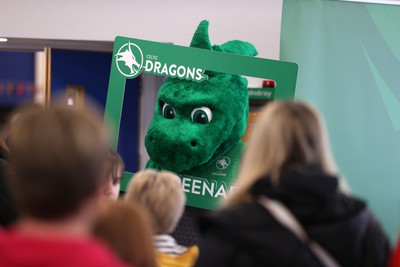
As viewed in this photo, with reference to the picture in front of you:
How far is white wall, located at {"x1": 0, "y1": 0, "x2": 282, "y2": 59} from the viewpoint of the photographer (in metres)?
4.59

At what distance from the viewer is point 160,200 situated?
2117mm

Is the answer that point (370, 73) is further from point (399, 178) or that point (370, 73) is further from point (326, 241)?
point (326, 241)

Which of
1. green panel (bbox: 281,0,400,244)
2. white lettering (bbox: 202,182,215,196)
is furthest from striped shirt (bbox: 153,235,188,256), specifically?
green panel (bbox: 281,0,400,244)

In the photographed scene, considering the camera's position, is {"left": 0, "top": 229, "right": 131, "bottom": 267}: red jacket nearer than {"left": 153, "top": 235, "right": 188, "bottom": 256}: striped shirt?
Yes

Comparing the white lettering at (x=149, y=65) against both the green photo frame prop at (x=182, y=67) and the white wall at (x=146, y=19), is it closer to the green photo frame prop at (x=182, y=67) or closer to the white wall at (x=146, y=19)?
the green photo frame prop at (x=182, y=67)

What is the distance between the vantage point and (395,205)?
13.7 feet

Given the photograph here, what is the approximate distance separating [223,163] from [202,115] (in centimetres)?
29

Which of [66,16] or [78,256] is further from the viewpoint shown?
[66,16]

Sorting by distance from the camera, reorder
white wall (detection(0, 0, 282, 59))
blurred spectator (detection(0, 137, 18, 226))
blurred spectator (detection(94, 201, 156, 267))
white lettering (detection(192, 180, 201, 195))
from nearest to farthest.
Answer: blurred spectator (detection(94, 201, 156, 267)) → blurred spectator (detection(0, 137, 18, 226)) → white lettering (detection(192, 180, 201, 195)) → white wall (detection(0, 0, 282, 59))

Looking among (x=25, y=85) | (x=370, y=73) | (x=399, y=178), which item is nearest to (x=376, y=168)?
(x=399, y=178)

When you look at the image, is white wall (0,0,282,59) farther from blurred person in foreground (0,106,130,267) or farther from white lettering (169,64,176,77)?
blurred person in foreground (0,106,130,267)

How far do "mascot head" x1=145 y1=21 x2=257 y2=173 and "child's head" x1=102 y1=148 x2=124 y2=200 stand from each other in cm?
70

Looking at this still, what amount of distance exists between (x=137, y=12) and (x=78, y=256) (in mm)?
3682

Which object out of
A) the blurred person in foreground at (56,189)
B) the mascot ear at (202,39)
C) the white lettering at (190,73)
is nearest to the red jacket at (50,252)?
the blurred person in foreground at (56,189)
